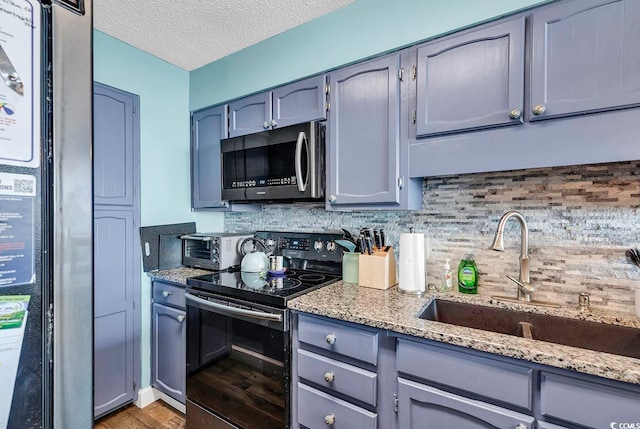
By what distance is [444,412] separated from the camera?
43.6 inches

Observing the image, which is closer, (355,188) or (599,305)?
(599,305)

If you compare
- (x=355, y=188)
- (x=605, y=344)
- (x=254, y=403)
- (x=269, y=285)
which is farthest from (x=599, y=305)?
(x=254, y=403)

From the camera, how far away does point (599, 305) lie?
4.29 feet

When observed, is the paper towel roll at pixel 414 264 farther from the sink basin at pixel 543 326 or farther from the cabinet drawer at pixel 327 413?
the cabinet drawer at pixel 327 413

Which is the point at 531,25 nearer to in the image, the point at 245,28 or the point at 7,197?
the point at 245,28

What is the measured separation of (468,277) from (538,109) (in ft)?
2.64

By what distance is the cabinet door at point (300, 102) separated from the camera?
177 cm

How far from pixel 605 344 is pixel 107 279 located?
2538 mm

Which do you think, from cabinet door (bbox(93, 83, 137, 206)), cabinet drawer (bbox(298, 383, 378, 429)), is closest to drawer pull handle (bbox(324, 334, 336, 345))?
cabinet drawer (bbox(298, 383, 378, 429))

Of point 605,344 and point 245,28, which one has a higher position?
point 245,28

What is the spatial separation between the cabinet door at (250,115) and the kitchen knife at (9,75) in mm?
1509

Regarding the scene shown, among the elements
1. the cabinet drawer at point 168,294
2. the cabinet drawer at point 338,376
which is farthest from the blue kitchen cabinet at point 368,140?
the cabinet drawer at point 168,294

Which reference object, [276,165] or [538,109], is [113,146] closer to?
[276,165]

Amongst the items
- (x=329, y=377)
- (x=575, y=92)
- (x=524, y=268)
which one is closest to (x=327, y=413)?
(x=329, y=377)
